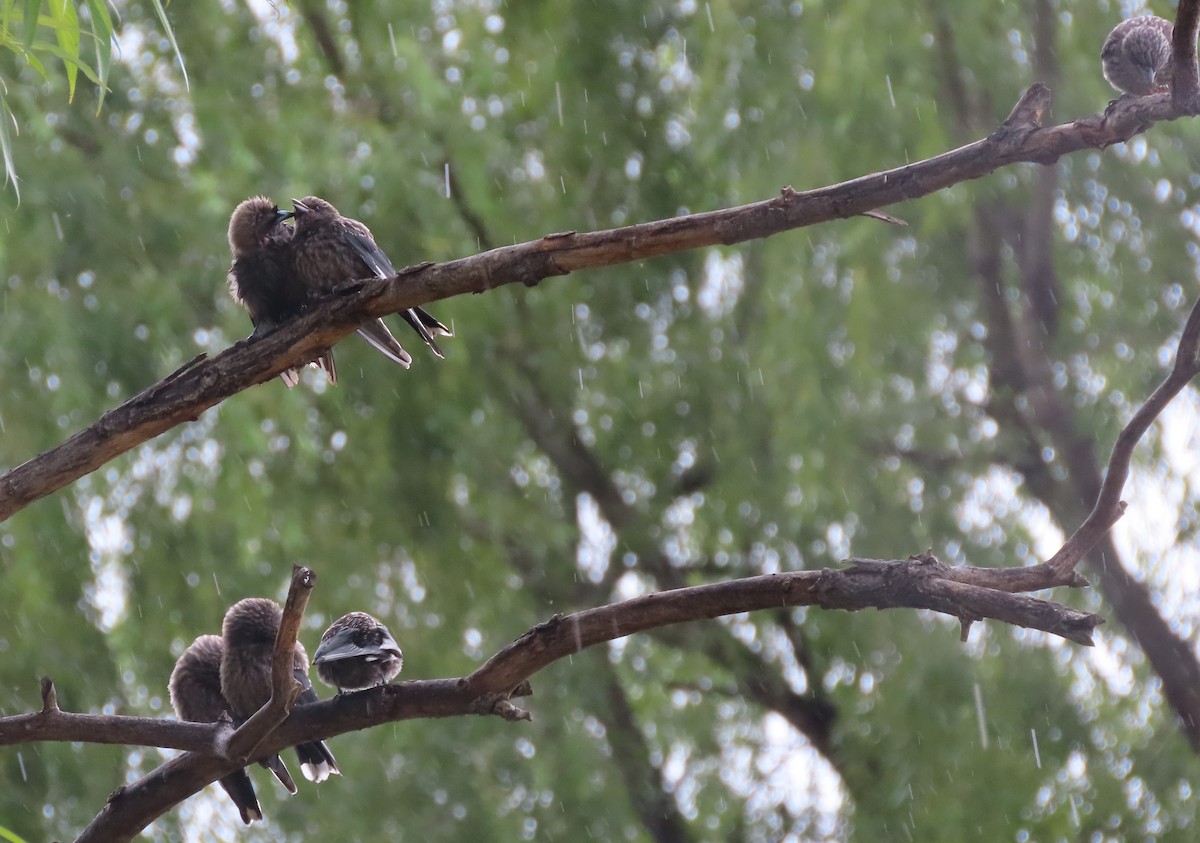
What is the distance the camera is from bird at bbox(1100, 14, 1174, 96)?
14.3ft

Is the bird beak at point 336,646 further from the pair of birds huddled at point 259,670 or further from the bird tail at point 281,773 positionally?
the bird tail at point 281,773

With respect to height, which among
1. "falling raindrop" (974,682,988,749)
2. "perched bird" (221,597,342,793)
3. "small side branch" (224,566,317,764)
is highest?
"perched bird" (221,597,342,793)

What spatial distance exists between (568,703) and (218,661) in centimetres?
205

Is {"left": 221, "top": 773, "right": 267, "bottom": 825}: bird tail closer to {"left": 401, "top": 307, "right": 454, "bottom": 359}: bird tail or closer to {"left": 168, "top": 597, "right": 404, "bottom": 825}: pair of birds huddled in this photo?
{"left": 168, "top": 597, "right": 404, "bottom": 825}: pair of birds huddled

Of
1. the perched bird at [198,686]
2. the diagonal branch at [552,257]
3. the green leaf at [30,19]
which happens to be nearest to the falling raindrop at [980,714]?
the perched bird at [198,686]

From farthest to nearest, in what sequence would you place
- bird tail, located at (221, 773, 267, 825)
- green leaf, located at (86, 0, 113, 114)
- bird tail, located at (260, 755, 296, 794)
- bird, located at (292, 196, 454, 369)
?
bird tail, located at (221, 773, 267, 825), bird, located at (292, 196, 454, 369), bird tail, located at (260, 755, 296, 794), green leaf, located at (86, 0, 113, 114)

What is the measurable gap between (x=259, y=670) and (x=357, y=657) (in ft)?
2.36

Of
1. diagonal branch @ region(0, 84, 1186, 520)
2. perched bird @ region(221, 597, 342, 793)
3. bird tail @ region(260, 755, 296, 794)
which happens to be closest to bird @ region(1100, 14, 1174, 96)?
diagonal branch @ region(0, 84, 1186, 520)

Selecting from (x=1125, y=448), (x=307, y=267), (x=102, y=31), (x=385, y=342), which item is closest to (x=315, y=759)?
(x=385, y=342)

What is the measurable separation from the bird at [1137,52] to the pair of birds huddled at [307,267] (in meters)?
2.58

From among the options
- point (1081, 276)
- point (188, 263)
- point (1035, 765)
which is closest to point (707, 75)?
point (1081, 276)

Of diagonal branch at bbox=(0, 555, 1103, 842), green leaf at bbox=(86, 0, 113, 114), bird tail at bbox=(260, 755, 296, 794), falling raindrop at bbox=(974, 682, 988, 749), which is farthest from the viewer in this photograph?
falling raindrop at bbox=(974, 682, 988, 749)

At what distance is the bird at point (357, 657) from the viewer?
3.54 meters

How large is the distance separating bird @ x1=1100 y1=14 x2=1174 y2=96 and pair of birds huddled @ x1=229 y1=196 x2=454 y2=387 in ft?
8.45
